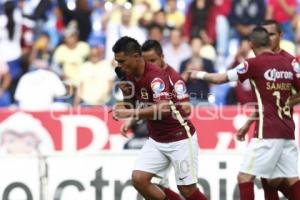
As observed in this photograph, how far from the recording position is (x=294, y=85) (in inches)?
343

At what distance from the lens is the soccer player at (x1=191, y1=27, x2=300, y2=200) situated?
859cm

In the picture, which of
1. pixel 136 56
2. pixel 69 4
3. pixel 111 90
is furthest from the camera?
pixel 69 4

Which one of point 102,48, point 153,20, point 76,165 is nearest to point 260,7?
point 153,20

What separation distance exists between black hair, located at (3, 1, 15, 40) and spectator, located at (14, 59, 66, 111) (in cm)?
86

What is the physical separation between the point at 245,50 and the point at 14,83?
3.74 meters

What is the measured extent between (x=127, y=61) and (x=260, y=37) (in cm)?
134

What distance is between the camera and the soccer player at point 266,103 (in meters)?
8.59

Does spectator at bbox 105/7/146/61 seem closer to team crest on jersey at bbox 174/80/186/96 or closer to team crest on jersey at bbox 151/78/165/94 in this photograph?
team crest on jersey at bbox 174/80/186/96

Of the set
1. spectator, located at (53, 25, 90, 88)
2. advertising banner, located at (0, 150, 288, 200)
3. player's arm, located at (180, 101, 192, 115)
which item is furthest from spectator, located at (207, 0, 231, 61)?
player's arm, located at (180, 101, 192, 115)

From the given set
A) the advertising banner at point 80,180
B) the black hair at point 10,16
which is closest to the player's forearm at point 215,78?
the advertising banner at point 80,180

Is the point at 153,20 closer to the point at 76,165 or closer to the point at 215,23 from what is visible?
the point at 215,23

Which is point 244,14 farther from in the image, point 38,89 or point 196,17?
point 38,89

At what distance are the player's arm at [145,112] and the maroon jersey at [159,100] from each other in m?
0.07

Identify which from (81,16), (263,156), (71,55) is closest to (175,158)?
(263,156)
